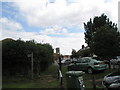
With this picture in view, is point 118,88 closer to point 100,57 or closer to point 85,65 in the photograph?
point 85,65

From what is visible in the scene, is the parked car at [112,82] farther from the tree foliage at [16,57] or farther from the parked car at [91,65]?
the tree foliage at [16,57]

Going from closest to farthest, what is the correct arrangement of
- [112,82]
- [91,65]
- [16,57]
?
[112,82]
[16,57]
[91,65]

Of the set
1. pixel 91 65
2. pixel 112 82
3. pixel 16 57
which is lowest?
pixel 112 82

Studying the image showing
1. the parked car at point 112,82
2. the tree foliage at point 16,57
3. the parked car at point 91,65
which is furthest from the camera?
the parked car at point 91,65

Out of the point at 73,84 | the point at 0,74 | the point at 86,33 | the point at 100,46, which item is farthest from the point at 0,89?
the point at 86,33

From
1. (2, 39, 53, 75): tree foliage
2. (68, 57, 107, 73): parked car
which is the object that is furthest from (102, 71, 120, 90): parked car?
Answer: (2, 39, 53, 75): tree foliage

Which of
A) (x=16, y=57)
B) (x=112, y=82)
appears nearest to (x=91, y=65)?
(x=16, y=57)

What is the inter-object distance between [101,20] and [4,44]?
108 ft

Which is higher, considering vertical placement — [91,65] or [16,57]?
[16,57]

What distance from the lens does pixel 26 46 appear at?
15906 mm

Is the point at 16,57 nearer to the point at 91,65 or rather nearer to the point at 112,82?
the point at 91,65

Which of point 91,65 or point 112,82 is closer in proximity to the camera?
point 112,82

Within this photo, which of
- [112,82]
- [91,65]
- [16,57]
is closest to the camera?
[112,82]

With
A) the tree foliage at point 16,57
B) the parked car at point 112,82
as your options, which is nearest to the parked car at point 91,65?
the tree foliage at point 16,57
